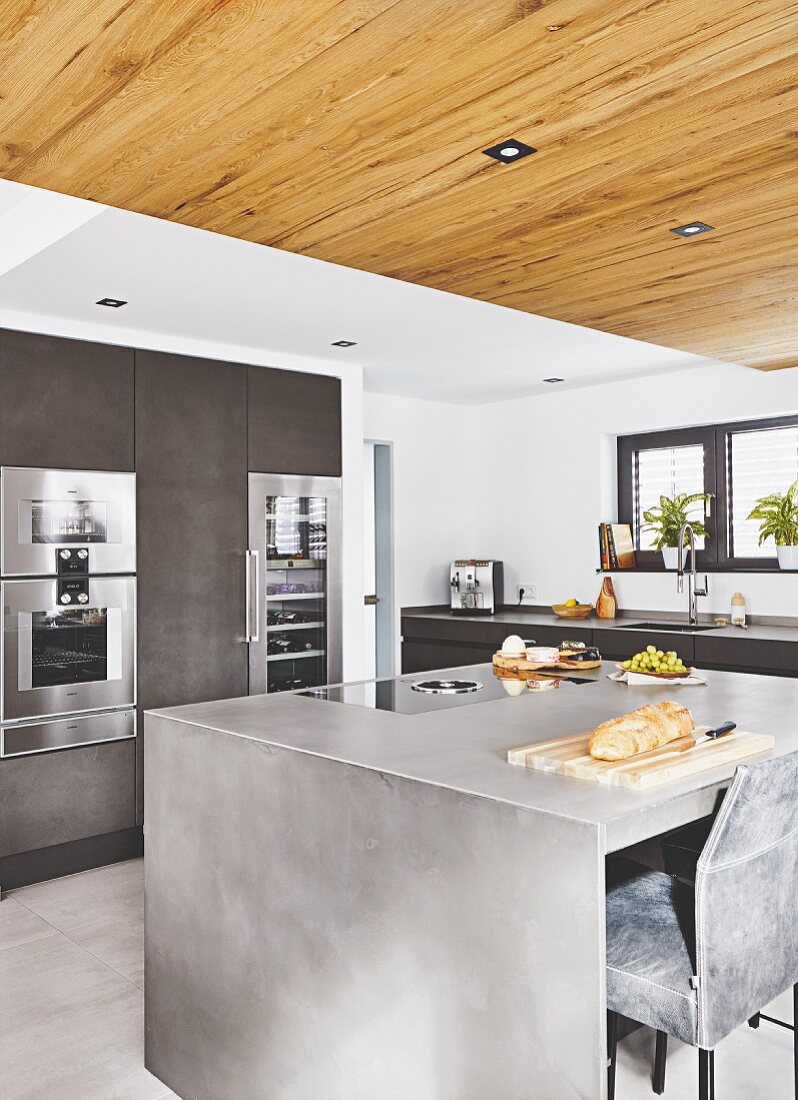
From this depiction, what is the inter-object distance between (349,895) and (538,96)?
154 centimetres

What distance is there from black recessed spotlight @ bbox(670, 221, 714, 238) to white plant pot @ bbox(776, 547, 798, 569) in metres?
Result: 3.01

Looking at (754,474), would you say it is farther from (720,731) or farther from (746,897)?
(746,897)

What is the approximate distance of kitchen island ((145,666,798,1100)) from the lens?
157 centimetres

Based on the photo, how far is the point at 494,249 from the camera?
Answer: 242 centimetres

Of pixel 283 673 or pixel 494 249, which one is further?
pixel 283 673

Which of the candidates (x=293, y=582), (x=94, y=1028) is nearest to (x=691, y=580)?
(x=293, y=582)

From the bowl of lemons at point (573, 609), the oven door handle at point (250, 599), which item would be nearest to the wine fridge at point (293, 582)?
the oven door handle at point (250, 599)

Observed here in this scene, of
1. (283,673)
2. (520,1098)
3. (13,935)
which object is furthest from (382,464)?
(520,1098)

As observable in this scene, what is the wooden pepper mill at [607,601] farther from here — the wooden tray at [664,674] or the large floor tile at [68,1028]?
the large floor tile at [68,1028]

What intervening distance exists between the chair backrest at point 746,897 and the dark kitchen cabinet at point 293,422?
11.1ft

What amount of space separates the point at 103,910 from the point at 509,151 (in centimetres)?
318

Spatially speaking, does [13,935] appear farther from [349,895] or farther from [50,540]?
[349,895]

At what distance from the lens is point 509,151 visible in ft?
5.90

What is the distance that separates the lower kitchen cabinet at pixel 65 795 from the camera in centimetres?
394
